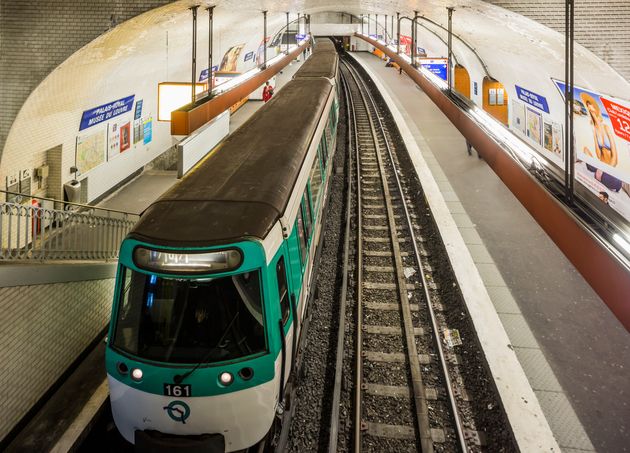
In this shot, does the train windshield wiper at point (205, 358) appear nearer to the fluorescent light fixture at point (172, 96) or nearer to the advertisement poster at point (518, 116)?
the fluorescent light fixture at point (172, 96)

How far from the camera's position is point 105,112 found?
33.3 feet

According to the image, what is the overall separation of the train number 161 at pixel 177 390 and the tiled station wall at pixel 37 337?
1.93 meters

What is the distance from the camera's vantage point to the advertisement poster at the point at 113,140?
10.8 meters

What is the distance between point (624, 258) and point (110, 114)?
11.0 metres

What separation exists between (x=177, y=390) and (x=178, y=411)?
159 millimetres

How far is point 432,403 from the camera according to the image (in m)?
4.25

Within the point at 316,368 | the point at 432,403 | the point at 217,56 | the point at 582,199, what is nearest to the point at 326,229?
the point at 316,368

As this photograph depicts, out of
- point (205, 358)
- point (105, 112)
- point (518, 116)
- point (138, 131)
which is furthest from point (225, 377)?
point (518, 116)

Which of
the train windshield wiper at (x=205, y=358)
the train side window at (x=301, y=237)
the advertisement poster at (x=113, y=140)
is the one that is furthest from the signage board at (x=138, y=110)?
the train windshield wiper at (x=205, y=358)

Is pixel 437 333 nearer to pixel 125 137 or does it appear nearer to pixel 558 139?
pixel 558 139

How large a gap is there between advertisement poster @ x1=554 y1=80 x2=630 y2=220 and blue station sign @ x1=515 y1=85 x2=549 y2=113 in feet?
4.86

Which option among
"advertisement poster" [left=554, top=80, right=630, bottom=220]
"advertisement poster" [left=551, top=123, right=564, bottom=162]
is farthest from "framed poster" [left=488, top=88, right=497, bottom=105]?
"advertisement poster" [left=554, top=80, right=630, bottom=220]

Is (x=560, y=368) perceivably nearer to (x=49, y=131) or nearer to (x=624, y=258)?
(x=624, y=258)

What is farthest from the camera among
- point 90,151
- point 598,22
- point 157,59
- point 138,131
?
point 138,131
